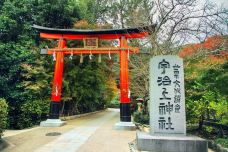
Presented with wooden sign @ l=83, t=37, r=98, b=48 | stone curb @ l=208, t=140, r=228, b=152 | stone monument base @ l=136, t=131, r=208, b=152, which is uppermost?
wooden sign @ l=83, t=37, r=98, b=48

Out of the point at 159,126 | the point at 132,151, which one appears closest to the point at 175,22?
the point at 159,126

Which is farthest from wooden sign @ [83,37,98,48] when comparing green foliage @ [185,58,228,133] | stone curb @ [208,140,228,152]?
stone curb @ [208,140,228,152]

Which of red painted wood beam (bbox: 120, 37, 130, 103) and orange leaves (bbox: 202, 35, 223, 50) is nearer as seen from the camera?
orange leaves (bbox: 202, 35, 223, 50)

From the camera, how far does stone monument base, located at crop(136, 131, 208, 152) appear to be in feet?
23.7

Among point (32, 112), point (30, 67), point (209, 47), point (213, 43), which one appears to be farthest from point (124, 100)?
point (30, 67)

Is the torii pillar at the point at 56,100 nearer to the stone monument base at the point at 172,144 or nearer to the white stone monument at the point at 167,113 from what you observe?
the white stone monument at the point at 167,113

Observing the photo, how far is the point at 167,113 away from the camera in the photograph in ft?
26.7

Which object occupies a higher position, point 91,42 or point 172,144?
point 91,42

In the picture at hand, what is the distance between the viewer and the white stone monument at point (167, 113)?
24.0 feet

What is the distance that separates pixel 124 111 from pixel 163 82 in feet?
17.4

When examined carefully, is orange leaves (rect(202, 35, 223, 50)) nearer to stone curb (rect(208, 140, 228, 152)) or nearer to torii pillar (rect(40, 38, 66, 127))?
stone curb (rect(208, 140, 228, 152))

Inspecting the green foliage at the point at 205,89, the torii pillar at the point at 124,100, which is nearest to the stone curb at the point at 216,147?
the green foliage at the point at 205,89

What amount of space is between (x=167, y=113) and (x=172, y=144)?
121cm

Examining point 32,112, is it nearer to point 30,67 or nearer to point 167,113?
point 30,67
